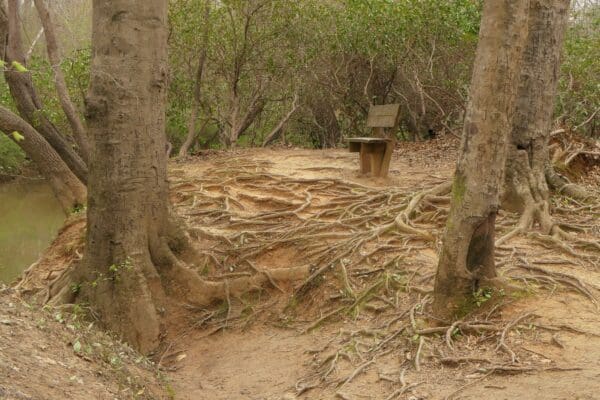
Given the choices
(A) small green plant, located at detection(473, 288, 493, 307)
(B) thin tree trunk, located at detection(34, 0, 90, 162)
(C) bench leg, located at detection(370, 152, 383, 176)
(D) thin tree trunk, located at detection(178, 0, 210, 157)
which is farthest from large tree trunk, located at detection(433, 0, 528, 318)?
(D) thin tree trunk, located at detection(178, 0, 210, 157)

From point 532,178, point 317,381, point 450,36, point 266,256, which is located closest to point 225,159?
point 450,36

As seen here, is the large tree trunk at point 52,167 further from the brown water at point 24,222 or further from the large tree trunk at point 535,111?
the large tree trunk at point 535,111

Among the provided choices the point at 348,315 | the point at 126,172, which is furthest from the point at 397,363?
the point at 126,172

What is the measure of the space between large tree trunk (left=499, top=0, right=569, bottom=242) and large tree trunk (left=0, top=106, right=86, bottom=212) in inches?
219

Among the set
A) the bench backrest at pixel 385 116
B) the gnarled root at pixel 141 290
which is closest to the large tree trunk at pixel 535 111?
the gnarled root at pixel 141 290

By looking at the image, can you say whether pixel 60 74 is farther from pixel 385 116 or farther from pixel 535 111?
pixel 535 111

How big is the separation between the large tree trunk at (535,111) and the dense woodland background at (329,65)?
5946 mm

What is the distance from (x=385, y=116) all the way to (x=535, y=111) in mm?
3210

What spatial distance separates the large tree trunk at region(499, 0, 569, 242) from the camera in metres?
7.79

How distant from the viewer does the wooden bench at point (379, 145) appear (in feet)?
34.7

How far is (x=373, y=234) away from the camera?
7.46m

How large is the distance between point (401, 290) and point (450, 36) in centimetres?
938

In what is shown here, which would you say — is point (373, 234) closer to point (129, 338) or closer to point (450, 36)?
point (129, 338)

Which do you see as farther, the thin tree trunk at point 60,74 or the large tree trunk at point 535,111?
the thin tree trunk at point 60,74
